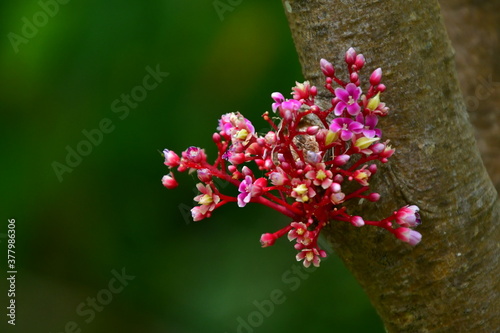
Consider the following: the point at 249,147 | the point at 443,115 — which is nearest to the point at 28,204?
the point at 249,147

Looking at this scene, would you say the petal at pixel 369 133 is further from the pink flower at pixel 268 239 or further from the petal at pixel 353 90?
the pink flower at pixel 268 239

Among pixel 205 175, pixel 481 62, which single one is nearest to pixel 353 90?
pixel 205 175

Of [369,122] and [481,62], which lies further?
[481,62]

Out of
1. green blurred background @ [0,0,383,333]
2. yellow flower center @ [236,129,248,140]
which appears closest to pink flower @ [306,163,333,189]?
yellow flower center @ [236,129,248,140]

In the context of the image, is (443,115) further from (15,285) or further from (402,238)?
(15,285)

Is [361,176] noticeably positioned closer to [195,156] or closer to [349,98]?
[349,98]

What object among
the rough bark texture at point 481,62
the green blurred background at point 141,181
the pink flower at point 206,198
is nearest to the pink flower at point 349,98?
the pink flower at point 206,198
